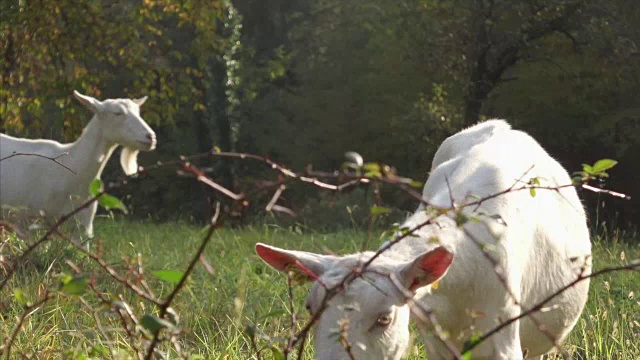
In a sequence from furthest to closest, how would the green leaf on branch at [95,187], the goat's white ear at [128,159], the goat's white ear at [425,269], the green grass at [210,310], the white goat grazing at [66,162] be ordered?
the goat's white ear at [128,159]
the white goat grazing at [66,162]
the green grass at [210,310]
the goat's white ear at [425,269]
the green leaf on branch at [95,187]

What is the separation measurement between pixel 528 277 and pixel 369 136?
816 inches

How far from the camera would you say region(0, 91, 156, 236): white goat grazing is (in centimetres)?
996

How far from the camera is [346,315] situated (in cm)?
320

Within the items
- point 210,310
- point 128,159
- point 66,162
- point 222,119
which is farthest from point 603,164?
point 222,119

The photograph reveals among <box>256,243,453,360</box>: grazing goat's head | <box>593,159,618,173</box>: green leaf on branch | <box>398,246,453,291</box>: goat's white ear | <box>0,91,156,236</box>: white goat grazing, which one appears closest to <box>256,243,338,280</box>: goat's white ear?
<box>256,243,453,360</box>: grazing goat's head

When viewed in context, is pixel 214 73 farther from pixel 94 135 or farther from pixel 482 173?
pixel 482 173

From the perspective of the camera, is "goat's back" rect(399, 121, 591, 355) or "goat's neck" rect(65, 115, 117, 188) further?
"goat's neck" rect(65, 115, 117, 188)

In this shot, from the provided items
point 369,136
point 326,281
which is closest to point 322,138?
point 369,136

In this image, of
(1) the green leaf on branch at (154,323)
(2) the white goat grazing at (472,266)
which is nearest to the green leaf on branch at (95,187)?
(1) the green leaf on branch at (154,323)

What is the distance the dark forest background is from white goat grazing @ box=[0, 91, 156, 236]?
1141 mm

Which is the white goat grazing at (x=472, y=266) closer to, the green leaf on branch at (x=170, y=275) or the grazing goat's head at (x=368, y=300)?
the grazing goat's head at (x=368, y=300)

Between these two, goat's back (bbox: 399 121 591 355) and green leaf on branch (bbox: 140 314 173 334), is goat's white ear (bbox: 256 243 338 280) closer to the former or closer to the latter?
goat's back (bbox: 399 121 591 355)

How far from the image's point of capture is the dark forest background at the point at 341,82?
12227 millimetres

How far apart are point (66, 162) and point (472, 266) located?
7.18m
